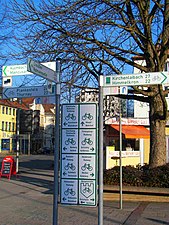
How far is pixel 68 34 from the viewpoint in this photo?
1225 centimetres

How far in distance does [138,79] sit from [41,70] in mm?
1408

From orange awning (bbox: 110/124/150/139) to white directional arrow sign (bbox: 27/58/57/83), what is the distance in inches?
647

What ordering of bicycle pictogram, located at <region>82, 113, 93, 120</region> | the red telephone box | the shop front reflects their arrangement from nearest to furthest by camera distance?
bicycle pictogram, located at <region>82, 113, 93, 120</region>
the shop front
the red telephone box

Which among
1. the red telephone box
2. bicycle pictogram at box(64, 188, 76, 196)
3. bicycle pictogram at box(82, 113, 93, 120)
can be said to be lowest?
the red telephone box

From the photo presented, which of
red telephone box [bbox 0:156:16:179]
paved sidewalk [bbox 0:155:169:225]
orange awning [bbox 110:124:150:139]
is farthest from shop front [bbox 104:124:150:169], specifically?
red telephone box [bbox 0:156:16:179]

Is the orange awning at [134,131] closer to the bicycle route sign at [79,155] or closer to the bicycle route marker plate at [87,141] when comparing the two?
the bicycle route sign at [79,155]

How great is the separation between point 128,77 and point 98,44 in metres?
7.38

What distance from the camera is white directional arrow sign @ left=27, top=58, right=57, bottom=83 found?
551cm

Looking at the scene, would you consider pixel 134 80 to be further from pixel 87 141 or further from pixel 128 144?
pixel 128 144

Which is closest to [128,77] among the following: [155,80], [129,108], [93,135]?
[155,80]

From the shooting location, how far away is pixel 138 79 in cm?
572

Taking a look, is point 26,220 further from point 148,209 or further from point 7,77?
point 7,77

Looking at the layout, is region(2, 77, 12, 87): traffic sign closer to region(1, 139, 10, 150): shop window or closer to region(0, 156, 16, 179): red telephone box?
region(0, 156, 16, 179): red telephone box

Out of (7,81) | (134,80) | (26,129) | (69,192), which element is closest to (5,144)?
(26,129)
